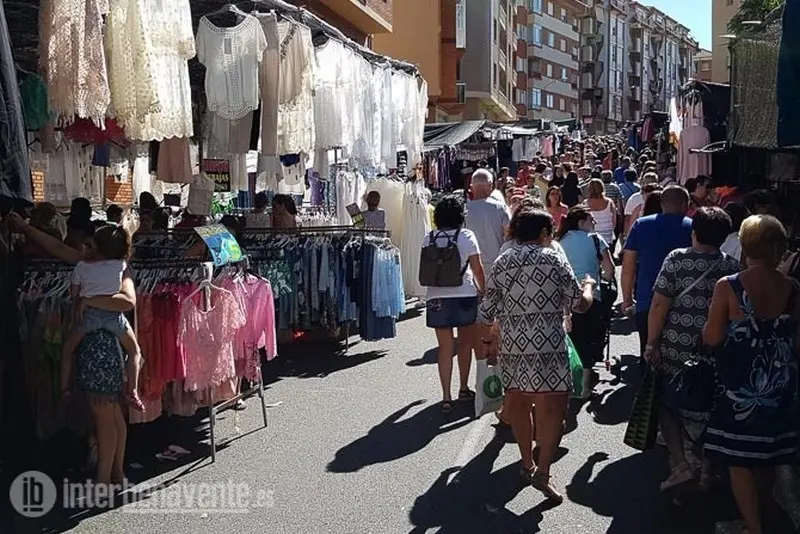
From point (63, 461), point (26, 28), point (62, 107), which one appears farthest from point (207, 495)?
point (26, 28)

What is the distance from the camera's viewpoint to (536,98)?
8044 centimetres

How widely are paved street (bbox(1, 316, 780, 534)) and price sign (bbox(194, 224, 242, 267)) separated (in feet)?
4.98

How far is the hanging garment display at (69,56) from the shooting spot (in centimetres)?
555

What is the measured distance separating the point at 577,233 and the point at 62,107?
4.48m

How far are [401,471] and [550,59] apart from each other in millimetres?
80723

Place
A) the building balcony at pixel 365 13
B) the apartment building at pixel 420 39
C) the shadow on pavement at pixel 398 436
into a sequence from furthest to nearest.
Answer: the apartment building at pixel 420 39 → the building balcony at pixel 365 13 → the shadow on pavement at pixel 398 436

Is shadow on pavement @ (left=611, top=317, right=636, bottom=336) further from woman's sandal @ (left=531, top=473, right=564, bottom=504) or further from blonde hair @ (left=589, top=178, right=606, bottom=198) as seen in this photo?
woman's sandal @ (left=531, top=473, right=564, bottom=504)

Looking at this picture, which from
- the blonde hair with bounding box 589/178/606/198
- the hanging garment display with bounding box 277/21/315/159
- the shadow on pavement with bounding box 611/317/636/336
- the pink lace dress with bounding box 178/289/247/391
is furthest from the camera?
the blonde hair with bounding box 589/178/606/198

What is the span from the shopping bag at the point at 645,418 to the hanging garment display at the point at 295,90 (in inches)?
177

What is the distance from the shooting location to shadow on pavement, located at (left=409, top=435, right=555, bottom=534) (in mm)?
5305

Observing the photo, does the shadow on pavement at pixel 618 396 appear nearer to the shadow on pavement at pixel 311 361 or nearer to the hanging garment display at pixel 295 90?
the shadow on pavement at pixel 311 361

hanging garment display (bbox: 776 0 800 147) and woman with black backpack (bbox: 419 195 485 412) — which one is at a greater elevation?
hanging garment display (bbox: 776 0 800 147)

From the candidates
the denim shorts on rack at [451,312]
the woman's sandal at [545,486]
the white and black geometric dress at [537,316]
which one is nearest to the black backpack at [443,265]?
the denim shorts on rack at [451,312]

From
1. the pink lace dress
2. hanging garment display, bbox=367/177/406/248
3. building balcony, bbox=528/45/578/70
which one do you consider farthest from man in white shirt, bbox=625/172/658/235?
building balcony, bbox=528/45/578/70
